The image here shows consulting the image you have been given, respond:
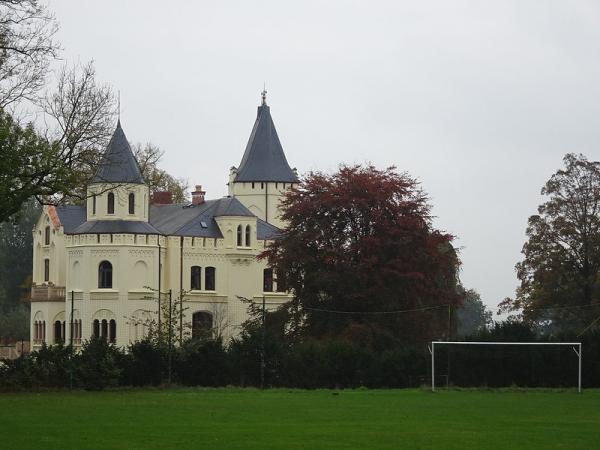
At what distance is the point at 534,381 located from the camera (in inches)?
1806

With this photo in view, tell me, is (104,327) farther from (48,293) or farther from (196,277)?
(196,277)

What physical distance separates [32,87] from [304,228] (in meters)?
22.3

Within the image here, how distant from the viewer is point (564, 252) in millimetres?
67875

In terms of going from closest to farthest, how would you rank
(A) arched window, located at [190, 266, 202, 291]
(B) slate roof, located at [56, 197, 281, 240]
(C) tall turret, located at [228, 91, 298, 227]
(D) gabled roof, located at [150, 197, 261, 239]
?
(B) slate roof, located at [56, 197, 281, 240]
(A) arched window, located at [190, 266, 202, 291]
(D) gabled roof, located at [150, 197, 261, 239]
(C) tall turret, located at [228, 91, 298, 227]

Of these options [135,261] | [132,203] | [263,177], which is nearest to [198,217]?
[132,203]

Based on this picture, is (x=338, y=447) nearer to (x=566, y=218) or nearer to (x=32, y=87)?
(x=32, y=87)

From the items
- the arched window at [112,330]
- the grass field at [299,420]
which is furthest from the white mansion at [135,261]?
the grass field at [299,420]

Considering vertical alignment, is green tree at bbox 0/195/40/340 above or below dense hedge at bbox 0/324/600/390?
above

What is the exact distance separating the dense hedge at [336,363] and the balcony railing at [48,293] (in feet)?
116

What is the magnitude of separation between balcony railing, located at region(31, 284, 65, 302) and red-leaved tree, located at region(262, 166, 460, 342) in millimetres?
24882

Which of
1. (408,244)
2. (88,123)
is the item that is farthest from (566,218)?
(88,123)

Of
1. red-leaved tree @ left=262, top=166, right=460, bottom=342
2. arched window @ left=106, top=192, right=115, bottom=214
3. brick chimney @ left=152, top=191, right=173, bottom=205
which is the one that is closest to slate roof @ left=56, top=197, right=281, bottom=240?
arched window @ left=106, top=192, right=115, bottom=214

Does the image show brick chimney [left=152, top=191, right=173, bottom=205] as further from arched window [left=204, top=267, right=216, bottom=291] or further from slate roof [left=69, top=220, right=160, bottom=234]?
slate roof [left=69, top=220, right=160, bottom=234]

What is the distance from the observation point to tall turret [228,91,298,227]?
306 feet
